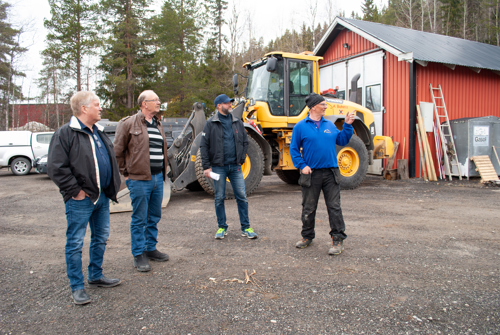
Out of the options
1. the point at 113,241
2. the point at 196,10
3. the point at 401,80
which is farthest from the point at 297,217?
the point at 196,10

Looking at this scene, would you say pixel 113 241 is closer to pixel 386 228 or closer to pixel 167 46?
pixel 386 228

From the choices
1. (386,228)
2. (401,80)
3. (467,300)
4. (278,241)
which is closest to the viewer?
(467,300)

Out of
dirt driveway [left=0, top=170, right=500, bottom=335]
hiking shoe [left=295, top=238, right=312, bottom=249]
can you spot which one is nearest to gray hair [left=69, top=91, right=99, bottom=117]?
dirt driveway [left=0, top=170, right=500, bottom=335]

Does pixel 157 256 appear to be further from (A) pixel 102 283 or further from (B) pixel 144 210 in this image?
(A) pixel 102 283

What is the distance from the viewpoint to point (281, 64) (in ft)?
26.6

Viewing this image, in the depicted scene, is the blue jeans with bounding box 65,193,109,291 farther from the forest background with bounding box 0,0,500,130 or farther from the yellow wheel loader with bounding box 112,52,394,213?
the forest background with bounding box 0,0,500,130

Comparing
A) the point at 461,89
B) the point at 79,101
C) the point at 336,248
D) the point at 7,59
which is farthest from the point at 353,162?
the point at 7,59

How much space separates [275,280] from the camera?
133 inches

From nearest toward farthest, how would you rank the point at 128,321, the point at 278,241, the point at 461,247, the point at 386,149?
the point at 128,321
the point at 461,247
the point at 278,241
the point at 386,149

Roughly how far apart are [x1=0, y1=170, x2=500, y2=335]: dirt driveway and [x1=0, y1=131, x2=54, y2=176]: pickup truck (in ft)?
32.3

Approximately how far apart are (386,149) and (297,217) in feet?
16.7

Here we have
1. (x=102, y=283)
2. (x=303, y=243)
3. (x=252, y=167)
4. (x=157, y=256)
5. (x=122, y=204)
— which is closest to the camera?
(x=102, y=283)

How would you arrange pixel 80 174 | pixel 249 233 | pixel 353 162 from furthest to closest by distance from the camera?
pixel 353 162
pixel 249 233
pixel 80 174

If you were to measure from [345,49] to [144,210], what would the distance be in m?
11.4
